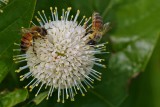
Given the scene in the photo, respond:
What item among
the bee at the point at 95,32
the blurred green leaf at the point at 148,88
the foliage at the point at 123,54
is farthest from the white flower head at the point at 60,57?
the blurred green leaf at the point at 148,88

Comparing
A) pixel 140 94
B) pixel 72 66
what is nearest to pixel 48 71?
pixel 72 66

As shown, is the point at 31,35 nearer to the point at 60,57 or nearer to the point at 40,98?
the point at 60,57

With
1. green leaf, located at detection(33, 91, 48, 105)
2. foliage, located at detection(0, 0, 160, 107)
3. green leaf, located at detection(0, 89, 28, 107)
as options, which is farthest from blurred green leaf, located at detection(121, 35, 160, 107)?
green leaf, located at detection(0, 89, 28, 107)

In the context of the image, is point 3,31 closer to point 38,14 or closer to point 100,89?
point 38,14

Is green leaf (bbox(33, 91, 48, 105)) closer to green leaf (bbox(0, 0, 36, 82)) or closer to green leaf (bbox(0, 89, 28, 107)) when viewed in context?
green leaf (bbox(0, 89, 28, 107))

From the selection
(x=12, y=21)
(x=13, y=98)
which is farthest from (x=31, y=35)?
(x=13, y=98)

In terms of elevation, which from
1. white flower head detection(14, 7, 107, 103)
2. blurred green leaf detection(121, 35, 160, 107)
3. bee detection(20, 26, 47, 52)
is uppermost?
bee detection(20, 26, 47, 52)
